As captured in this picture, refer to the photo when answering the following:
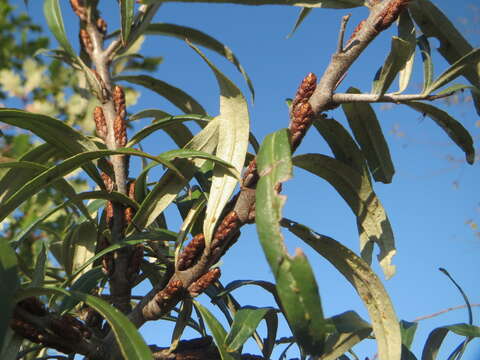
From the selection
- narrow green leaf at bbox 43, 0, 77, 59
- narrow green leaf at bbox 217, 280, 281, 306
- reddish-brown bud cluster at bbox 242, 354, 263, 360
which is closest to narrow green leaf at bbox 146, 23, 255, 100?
narrow green leaf at bbox 43, 0, 77, 59

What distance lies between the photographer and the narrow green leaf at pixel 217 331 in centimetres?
63

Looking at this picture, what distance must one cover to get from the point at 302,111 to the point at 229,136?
109mm

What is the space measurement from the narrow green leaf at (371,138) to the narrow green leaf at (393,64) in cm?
9

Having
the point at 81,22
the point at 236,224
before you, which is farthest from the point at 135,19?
the point at 236,224

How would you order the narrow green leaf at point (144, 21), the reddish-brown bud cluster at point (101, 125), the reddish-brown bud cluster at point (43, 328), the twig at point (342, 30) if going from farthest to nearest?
the narrow green leaf at point (144, 21)
the reddish-brown bud cluster at point (101, 125)
the twig at point (342, 30)
the reddish-brown bud cluster at point (43, 328)

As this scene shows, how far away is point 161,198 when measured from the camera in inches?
29.9

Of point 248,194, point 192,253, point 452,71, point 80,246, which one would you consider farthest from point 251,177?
point 80,246

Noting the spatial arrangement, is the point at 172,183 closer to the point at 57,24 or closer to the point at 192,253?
the point at 192,253

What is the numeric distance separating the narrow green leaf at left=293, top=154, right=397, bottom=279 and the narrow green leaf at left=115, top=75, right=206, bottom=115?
0.42 m

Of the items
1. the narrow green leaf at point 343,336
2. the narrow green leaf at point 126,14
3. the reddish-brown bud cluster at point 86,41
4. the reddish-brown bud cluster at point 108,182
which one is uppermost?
the reddish-brown bud cluster at point 86,41

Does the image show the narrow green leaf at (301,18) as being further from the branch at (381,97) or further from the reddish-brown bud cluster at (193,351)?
the reddish-brown bud cluster at (193,351)

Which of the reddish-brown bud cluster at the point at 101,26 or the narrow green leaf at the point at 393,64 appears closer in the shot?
the narrow green leaf at the point at 393,64

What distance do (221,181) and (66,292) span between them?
9.5 inches

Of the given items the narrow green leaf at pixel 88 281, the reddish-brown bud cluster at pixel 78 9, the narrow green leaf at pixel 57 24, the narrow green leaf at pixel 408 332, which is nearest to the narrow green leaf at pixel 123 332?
the narrow green leaf at pixel 88 281
